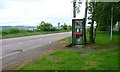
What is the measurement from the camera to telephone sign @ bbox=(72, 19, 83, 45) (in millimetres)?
22736

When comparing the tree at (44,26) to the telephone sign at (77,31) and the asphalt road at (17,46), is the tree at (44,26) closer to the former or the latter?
the asphalt road at (17,46)

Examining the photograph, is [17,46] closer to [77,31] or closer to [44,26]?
[77,31]

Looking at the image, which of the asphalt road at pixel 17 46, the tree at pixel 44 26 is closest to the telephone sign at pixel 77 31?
the asphalt road at pixel 17 46

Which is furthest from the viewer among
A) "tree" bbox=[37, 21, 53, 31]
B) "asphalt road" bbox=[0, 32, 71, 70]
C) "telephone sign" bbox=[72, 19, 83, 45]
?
"tree" bbox=[37, 21, 53, 31]

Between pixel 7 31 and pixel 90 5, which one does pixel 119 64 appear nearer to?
pixel 90 5

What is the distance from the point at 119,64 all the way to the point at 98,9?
46.2ft

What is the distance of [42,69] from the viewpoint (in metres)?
10.8

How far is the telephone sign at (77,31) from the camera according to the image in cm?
2274

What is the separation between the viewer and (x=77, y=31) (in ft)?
75.4

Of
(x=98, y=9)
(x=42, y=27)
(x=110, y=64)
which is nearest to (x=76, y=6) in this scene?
(x=98, y=9)

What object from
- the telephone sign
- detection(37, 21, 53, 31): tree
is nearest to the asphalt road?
the telephone sign

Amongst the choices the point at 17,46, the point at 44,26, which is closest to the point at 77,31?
the point at 17,46

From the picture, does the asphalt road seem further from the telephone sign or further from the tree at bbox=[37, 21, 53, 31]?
the tree at bbox=[37, 21, 53, 31]

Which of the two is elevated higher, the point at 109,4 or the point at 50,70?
the point at 109,4
